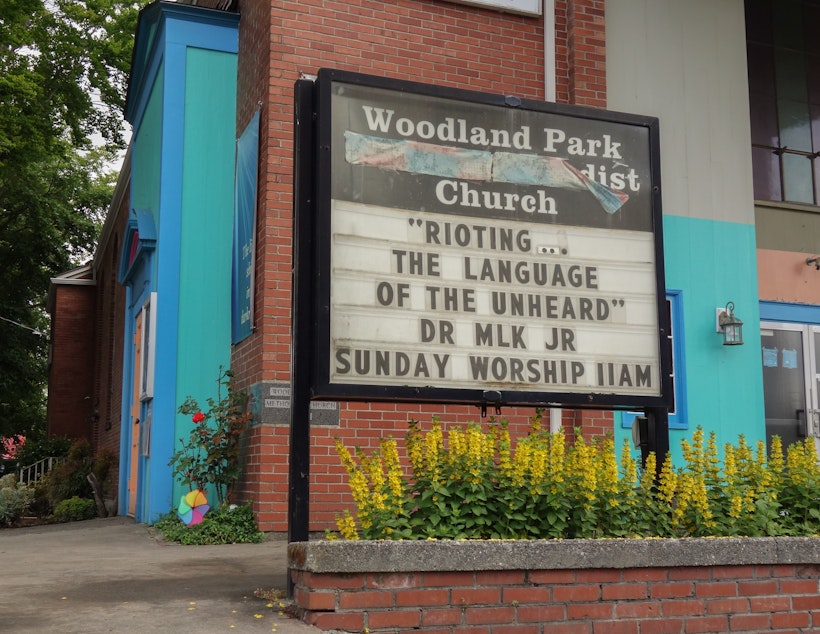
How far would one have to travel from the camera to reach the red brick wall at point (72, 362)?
2677 centimetres

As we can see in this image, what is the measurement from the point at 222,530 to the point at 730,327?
20.9ft

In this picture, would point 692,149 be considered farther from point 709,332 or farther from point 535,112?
point 535,112

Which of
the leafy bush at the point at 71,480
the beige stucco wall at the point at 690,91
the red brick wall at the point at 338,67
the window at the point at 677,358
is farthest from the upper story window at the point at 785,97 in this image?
the leafy bush at the point at 71,480

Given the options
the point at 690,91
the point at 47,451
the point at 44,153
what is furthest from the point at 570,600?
the point at 47,451

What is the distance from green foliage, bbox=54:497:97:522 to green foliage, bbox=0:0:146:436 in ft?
23.4

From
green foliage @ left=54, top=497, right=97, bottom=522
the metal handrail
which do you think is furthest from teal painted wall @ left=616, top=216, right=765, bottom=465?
the metal handrail

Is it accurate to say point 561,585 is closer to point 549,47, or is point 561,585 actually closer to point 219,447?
point 219,447

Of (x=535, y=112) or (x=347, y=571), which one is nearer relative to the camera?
(x=347, y=571)

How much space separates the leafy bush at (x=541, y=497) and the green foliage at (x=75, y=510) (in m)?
11.6

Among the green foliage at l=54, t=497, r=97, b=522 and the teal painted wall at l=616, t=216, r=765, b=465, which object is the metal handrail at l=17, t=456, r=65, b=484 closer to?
the green foliage at l=54, t=497, r=97, b=522

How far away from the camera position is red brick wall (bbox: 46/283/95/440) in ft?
87.8

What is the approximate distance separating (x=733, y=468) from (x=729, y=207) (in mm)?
6592

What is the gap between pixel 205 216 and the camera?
1145 centimetres

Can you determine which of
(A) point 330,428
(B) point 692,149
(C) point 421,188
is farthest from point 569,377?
(B) point 692,149
